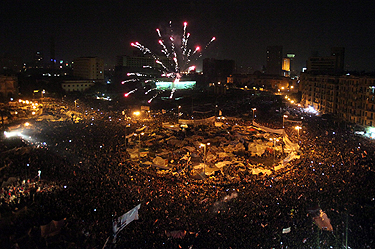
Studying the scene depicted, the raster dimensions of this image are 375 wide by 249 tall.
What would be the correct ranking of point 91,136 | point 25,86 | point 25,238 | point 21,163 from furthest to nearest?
point 25,86, point 91,136, point 21,163, point 25,238

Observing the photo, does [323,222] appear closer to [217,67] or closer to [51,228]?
[51,228]

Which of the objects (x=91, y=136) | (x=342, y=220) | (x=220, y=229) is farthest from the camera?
(x=91, y=136)

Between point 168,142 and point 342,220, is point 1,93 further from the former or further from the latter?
point 342,220

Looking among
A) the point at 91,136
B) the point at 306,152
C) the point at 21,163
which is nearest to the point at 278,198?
the point at 306,152

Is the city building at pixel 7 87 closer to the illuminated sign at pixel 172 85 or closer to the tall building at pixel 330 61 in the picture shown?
the illuminated sign at pixel 172 85

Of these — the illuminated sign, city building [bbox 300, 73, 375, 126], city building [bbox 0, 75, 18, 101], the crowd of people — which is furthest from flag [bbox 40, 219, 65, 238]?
the illuminated sign

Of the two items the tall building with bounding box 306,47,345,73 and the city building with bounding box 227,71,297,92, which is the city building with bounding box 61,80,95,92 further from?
the tall building with bounding box 306,47,345,73

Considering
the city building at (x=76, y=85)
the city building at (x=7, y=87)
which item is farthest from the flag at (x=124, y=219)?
the city building at (x=76, y=85)
